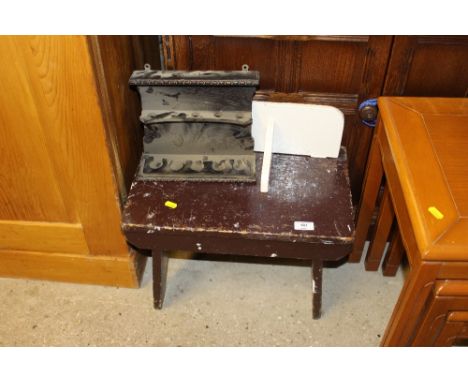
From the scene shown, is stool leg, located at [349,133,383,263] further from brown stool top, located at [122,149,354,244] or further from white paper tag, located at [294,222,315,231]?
white paper tag, located at [294,222,315,231]

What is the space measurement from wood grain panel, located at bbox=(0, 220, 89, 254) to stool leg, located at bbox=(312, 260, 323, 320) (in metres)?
0.85

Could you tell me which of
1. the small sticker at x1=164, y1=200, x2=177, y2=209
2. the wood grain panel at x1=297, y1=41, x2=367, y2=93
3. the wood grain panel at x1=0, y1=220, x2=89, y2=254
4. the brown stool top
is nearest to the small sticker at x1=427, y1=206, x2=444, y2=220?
the brown stool top

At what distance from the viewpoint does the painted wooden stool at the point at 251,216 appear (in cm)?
139

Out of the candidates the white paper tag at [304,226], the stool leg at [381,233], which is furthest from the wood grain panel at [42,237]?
the stool leg at [381,233]

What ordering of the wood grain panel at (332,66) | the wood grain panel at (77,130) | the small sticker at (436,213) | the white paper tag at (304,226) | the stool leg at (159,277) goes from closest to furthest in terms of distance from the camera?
the small sticker at (436,213)
the wood grain panel at (77,130)
the white paper tag at (304,226)
the wood grain panel at (332,66)
the stool leg at (159,277)

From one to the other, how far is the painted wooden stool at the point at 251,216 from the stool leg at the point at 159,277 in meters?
0.12

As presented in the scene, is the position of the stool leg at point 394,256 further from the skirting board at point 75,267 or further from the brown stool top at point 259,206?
the skirting board at point 75,267

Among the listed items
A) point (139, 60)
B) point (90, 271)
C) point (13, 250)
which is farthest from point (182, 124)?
point (13, 250)

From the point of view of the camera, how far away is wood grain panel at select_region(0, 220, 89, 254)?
1.69 m

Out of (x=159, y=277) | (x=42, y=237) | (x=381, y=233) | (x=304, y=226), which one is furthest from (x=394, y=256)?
(x=42, y=237)

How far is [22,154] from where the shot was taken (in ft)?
4.92

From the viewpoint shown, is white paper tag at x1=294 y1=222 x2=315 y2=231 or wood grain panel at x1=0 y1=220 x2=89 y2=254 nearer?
white paper tag at x1=294 y1=222 x2=315 y2=231

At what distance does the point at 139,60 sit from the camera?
5.35ft
